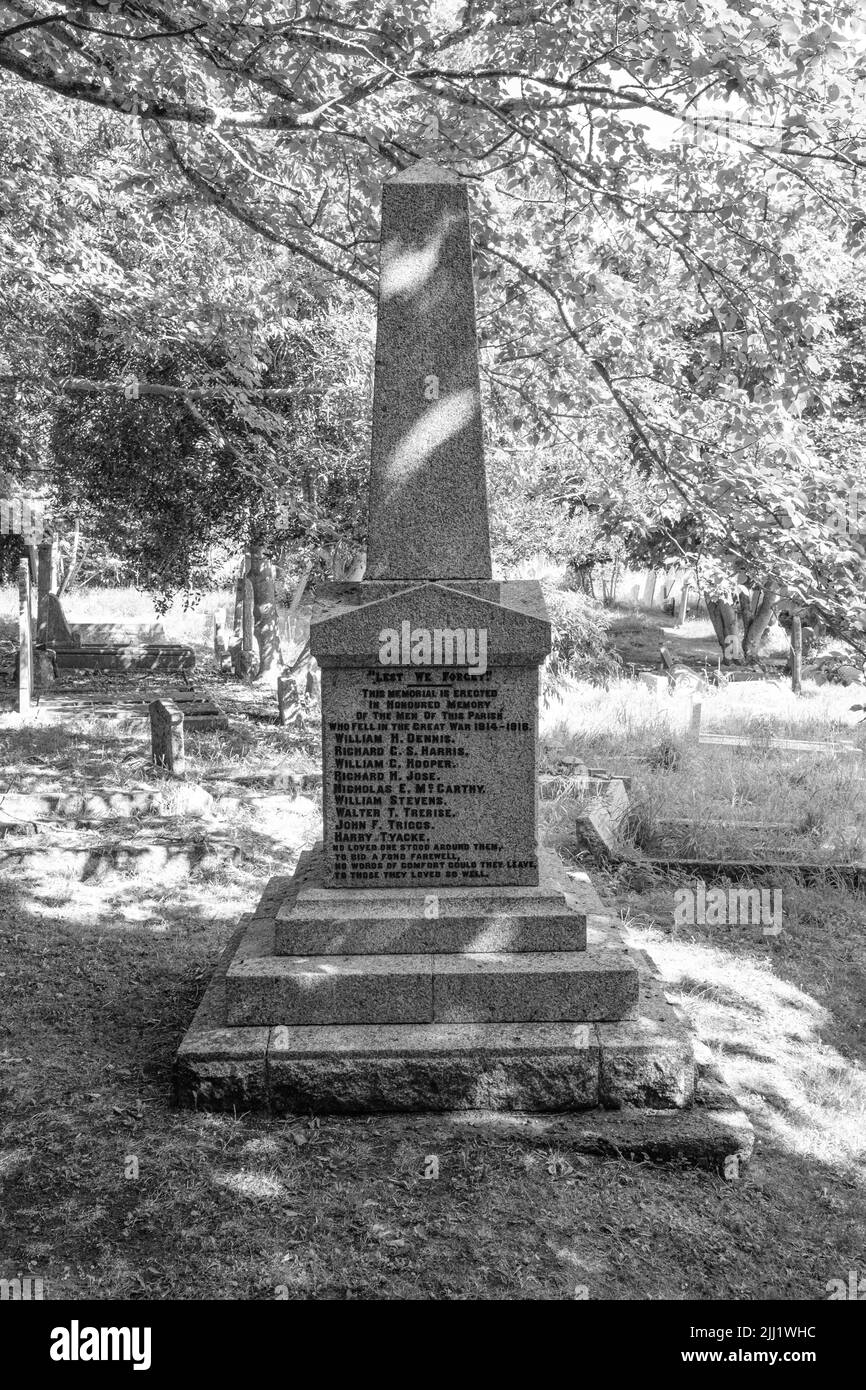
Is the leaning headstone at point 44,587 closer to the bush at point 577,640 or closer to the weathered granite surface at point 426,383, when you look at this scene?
the bush at point 577,640

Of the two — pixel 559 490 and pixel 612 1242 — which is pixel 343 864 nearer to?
pixel 612 1242

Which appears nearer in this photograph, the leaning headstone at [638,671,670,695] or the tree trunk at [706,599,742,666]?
the leaning headstone at [638,671,670,695]

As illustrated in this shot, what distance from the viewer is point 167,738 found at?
40.3 feet

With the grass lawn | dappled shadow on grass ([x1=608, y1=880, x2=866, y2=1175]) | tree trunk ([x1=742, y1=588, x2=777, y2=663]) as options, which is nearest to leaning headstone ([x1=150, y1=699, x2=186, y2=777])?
the grass lawn

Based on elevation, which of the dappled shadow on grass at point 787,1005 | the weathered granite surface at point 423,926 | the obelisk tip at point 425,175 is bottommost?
the dappled shadow on grass at point 787,1005

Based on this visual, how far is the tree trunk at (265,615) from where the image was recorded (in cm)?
1998

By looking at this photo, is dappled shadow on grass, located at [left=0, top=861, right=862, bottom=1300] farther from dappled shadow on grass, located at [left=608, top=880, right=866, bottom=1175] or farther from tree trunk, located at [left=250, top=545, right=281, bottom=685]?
tree trunk, located at [left=250, top=545, right=281, bottom=685]

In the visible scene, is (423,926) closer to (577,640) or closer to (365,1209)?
(365,1209)

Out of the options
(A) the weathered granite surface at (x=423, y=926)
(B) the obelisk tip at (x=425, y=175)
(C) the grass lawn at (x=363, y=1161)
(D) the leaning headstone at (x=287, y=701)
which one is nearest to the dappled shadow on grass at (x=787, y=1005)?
(C) the grass lawn at (x=363, y=1161)

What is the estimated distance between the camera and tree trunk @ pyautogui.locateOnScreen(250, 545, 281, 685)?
20.0m

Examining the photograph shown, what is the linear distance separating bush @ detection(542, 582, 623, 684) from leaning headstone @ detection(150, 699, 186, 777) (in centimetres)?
450

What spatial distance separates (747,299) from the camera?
6766 millimetres

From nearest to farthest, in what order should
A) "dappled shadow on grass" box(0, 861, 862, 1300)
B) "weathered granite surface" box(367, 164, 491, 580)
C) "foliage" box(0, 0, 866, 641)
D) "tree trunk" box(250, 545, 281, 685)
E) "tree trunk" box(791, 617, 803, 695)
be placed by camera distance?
"dappled shadow on grass" box(0, 861, 862, 1300)
"weathered granite surface" box(367, 164, 491, 580)
"foliage" box(0, 0, 866, 641)
"tree trunk" box(250, 545, 281, 685)
"tree trunk" box(791, 617, 803, 695)

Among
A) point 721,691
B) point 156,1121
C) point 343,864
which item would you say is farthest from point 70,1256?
point 721,691
